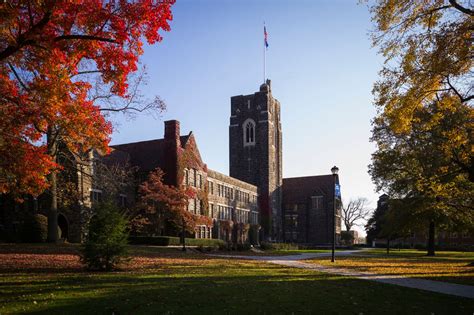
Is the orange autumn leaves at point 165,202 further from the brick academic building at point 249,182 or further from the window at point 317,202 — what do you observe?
the window at point 317,202

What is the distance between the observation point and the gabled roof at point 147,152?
42875 millimetres

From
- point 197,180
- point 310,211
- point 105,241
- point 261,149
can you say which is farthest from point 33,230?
point 310,211

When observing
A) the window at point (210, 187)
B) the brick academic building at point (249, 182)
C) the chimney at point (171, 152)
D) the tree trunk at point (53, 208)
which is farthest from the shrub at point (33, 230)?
the window at point (210, 187)

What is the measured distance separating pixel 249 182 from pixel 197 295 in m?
58.0

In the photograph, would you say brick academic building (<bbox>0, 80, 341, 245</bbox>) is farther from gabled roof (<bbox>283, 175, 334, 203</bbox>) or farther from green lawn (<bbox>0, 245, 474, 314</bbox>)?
green lawn (<bbox>0, 245, 474, 314</bbox>)

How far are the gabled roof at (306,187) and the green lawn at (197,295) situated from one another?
60.2 metres

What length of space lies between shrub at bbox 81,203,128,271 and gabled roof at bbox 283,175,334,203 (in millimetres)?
61251

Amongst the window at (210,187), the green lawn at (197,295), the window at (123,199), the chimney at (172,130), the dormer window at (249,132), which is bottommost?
the green lawn at (197,295)

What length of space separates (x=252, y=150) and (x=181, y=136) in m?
23.9

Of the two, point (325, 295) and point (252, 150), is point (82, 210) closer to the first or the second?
point (325, 295)

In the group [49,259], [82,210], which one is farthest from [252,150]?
[49,259]

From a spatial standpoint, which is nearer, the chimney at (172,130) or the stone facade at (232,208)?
the chimney at (172,130)

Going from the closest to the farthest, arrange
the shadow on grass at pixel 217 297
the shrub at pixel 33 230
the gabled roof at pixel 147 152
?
the shadow on grass at pixel 217 297, the shrub at pixel 33 230, the gabled roof at pixel 147 152

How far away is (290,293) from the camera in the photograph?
36.0ft
